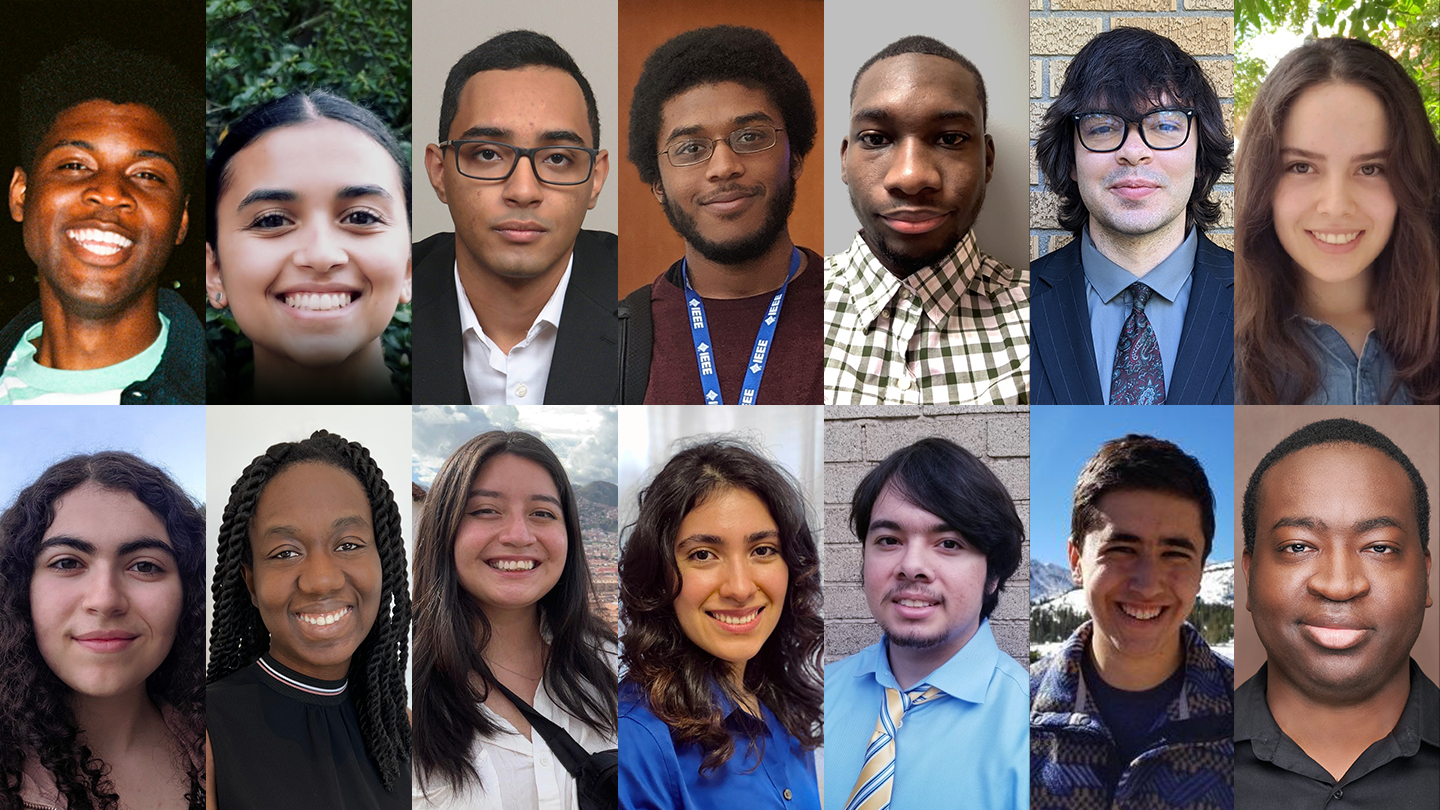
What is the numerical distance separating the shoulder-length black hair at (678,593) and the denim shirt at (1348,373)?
1.73 metres

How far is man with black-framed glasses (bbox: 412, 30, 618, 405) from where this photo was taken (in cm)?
380

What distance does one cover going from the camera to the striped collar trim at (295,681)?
12.5 ft

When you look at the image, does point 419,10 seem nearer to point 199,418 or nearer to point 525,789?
point 199,418

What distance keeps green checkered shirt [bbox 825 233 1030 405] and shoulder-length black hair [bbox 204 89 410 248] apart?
4.91ft

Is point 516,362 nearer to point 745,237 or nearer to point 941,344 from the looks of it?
point 745,237

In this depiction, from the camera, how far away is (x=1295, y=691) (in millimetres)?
3859

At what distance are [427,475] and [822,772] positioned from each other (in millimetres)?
1567

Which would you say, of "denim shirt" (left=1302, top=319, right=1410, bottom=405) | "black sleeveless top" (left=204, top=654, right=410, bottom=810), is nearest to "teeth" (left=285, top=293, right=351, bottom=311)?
"black sleeveless top" (left=204, top=654, right=410, bottom=810)

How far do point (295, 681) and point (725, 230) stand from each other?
6.38 feet

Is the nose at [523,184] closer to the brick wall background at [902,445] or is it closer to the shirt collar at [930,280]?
the shirt collar at [930,280]

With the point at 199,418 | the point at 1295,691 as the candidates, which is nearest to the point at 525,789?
the point at 199,418

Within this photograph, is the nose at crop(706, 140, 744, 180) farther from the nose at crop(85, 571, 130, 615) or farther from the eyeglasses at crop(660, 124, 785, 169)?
the nose at crop(85, 571, 130, 615)

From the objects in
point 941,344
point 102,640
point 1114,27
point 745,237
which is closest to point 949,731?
point 941,344

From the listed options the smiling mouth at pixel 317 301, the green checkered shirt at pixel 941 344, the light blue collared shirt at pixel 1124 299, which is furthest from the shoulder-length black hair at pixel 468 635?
the light blue collared shirt at pixel 1124 299
